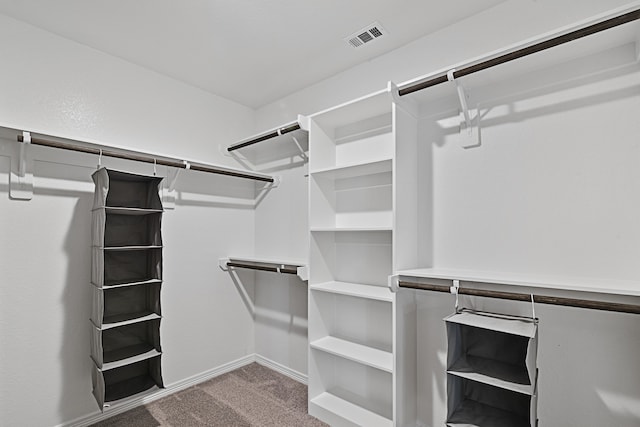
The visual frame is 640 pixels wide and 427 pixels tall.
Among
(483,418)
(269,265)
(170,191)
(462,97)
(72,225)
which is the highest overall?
(462,97)

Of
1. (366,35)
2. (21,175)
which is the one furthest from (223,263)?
(366,35)

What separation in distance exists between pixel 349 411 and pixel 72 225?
218cm

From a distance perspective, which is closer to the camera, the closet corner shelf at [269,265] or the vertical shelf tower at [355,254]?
the vertical shelf tower at [355,254]

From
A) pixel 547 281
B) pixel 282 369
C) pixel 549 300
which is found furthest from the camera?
pixel 282 369

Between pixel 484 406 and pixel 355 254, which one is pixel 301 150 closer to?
pixel 355 254

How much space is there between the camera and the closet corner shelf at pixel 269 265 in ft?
7.66

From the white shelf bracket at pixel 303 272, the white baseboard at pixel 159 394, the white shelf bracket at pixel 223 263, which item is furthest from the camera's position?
the white shelf bracket at pixel 223 263

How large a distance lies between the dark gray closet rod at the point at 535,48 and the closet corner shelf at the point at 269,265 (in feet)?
4.39

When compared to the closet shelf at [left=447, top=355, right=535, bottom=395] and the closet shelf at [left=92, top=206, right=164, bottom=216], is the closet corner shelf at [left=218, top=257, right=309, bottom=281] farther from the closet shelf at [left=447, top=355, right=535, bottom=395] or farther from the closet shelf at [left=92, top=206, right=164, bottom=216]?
the closet shelf at [left=447, top=355, right=535, bottom=395]

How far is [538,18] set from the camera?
1723mm

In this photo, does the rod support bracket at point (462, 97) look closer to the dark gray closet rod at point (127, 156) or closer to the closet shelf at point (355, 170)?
the closet shelf at point (355, 170)

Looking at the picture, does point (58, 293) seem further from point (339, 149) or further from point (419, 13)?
point (419, 13)

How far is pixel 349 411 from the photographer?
7.15 feet

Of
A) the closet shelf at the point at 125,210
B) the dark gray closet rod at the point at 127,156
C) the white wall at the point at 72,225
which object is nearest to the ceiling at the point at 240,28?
the white wall at the point at 72,225
